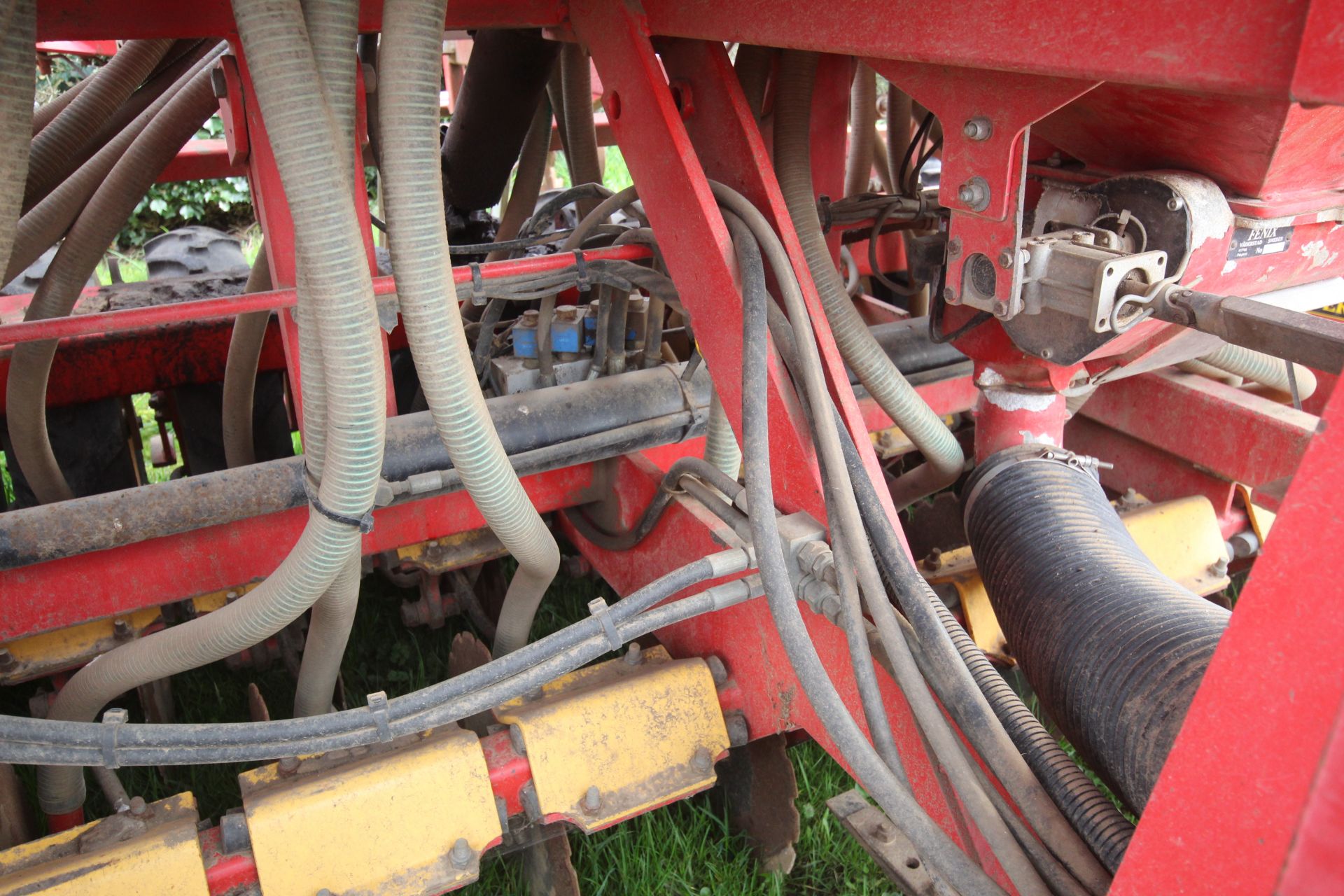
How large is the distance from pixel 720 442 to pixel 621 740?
501 mm

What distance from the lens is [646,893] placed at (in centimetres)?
183

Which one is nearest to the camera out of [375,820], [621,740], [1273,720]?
[1273,720]

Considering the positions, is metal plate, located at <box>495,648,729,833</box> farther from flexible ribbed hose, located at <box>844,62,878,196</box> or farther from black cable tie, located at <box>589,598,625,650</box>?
flexible ribbed hose, located at <box>844,62,878,196</box>

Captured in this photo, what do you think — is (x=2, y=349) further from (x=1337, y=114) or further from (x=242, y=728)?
(x=1337, y=114)

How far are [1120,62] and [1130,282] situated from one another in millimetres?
329

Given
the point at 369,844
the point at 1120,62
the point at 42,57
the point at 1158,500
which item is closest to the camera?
the point at 1120,62

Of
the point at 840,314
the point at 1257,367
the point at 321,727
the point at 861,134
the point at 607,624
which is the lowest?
the point at 321,727

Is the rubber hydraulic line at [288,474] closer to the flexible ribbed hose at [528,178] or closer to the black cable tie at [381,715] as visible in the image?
the black cable tie at [381,715]

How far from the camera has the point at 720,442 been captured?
5.40 feet

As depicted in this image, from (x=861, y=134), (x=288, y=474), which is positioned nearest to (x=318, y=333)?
(x=288, y=474)

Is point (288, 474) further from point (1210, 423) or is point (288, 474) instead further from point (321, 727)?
point (1210, 423)

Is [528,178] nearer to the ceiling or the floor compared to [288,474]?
nearer to the ceiling

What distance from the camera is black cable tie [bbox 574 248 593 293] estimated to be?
62.8 inches

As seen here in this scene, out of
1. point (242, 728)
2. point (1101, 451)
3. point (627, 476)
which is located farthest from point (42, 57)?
point (1101, 451)
